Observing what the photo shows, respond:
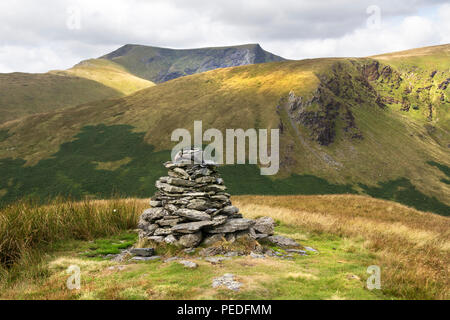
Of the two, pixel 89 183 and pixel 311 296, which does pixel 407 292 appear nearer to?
pixel 311 296

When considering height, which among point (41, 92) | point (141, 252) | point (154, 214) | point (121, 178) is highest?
point (41, 92)

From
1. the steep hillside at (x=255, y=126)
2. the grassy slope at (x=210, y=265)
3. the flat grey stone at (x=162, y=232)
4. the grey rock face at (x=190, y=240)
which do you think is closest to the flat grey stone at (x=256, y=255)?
the grassy slope at (x=210, y=265)

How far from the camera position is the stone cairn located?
1350 centimetres

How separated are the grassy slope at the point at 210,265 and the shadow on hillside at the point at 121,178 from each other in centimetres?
4981

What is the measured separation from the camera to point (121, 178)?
73.1m

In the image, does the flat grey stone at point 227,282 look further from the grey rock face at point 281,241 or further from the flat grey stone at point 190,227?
the grey rock face at point 281,241

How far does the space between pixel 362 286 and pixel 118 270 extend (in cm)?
820

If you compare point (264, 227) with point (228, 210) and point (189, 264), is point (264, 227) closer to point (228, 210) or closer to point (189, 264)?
point (228, 210)

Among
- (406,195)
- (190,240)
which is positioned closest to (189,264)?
(190,240)

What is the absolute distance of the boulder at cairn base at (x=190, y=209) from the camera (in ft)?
44.3

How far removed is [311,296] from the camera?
768 cm

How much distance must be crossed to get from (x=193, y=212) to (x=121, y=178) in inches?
2538

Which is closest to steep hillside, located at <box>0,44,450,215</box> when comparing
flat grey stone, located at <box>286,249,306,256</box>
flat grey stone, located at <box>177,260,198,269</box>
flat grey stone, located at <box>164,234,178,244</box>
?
flat grey stone, located at <box>164,234,178,244</box>

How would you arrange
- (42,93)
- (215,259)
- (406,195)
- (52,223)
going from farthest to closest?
(42,93)
(406,195)
(52,223)
(215,259)
